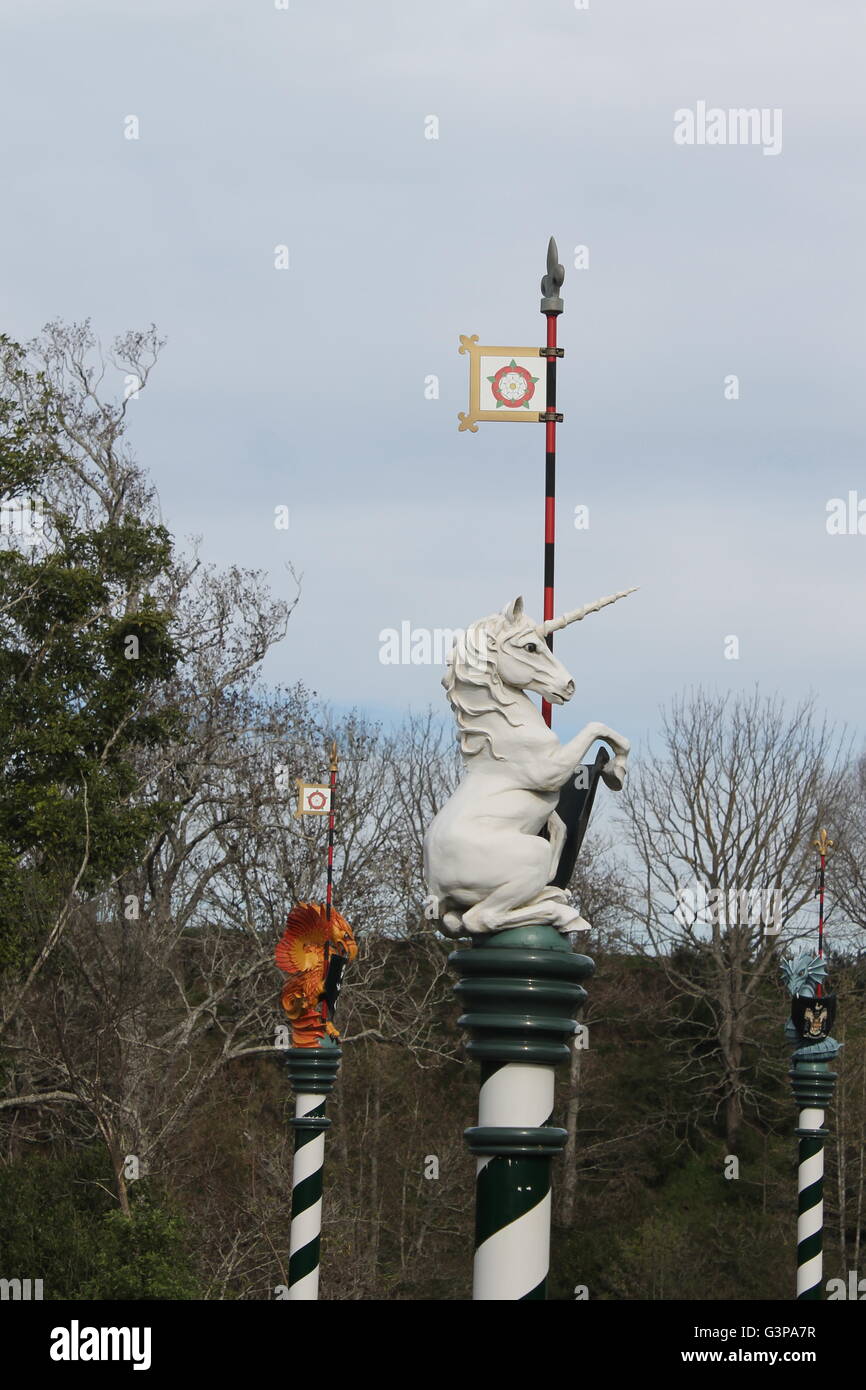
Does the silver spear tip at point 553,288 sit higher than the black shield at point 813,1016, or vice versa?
the silver spear tip at point 553,288

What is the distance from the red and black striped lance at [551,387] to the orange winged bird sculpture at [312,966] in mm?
6002

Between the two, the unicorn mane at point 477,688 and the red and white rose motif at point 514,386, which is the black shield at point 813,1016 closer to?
the red and white rose motif at point 514,386

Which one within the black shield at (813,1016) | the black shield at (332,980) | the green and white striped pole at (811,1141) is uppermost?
the black shield at (332,980)

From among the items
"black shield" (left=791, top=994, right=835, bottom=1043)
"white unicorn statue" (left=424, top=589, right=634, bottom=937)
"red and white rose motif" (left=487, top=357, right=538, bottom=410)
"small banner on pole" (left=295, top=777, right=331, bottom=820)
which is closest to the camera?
"white unicorn statue" (left=424, top=589, right=634, bottom=937)

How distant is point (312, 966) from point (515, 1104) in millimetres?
7402

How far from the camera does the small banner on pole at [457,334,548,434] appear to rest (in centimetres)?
661

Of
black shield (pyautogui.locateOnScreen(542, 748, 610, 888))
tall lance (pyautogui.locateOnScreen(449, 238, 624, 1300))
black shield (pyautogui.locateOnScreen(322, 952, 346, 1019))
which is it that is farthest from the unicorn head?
black shield (pyautogui.locateOnScreen(322, 952, 346, 1019))

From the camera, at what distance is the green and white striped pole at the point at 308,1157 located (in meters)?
11.3

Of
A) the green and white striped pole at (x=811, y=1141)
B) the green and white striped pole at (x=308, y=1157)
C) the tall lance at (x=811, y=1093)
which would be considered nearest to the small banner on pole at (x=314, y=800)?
the green and white striped pole at (x=308, y=1157)

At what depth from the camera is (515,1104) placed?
4664 mm

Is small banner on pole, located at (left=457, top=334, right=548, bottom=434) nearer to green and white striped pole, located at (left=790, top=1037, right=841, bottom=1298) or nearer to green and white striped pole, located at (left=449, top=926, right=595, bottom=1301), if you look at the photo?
green and white striped pole, located at (left=449, top=926, right=595, bottom=1301)

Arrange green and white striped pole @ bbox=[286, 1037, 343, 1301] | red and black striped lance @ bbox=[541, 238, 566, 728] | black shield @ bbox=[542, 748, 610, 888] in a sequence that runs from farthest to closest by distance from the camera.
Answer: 1. green and white striped pole @ bbox=[286, 1037, 343, 1301]
2. red and black striped lance @ bbox=[541, 238, 566, 728]
3. black shield @ bbox=[542, 748, 610, 888]
